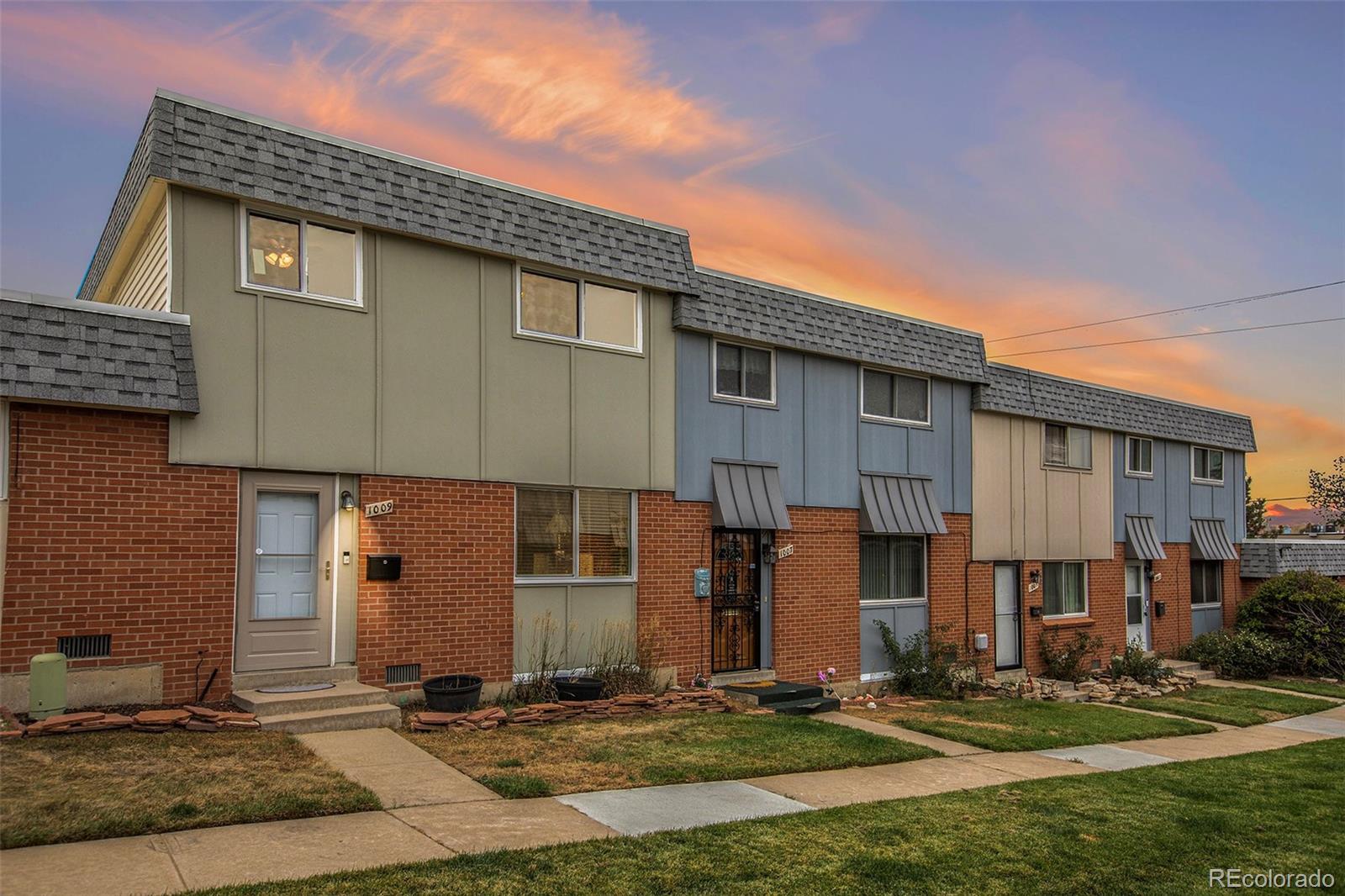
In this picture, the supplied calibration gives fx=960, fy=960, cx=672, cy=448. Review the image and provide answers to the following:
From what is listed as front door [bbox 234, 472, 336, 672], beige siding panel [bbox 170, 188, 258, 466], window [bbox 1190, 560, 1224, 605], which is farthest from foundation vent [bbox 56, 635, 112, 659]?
window [bbox 1190, 560, 1224, 605]

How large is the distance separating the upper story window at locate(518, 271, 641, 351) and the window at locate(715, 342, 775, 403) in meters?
1.64

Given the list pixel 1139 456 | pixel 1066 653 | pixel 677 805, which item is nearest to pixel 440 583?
pixel 677 805

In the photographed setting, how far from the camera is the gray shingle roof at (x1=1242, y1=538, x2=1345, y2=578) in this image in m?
25.3

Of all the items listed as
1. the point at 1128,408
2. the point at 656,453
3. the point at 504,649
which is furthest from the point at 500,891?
the point at 1128,408

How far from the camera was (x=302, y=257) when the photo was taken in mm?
10750

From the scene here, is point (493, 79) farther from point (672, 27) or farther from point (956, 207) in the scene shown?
point (956, 207)

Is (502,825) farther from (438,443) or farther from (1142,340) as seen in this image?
(1142,340)

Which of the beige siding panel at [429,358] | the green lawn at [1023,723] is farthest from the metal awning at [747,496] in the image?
the beige siding panel at [429,358]

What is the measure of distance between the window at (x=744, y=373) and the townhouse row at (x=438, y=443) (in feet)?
0.15

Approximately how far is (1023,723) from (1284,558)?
53.9 feet

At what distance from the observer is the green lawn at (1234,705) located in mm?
15597

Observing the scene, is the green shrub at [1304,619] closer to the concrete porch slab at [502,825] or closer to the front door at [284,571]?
the concrete porch slab at [502,825]

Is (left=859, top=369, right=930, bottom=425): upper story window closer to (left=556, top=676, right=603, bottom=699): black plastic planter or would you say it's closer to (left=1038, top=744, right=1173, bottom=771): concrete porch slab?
(left=1038, top=744, right=1173, bottom=771): concrete porch slab

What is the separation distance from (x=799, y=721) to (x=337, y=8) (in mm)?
10223
